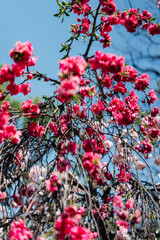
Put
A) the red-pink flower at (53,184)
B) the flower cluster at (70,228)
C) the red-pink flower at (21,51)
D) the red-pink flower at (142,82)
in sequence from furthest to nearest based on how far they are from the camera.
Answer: the red-pink flower at (142,82) < the red-pink flower at (21,51) < the red-pink flower at (53,184) < the flower cluster at (70,228)

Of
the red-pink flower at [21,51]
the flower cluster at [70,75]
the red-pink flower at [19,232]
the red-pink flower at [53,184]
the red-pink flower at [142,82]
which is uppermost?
the red-pink flower at [142,82]

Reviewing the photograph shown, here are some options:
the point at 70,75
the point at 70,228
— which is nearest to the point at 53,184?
the point at 70,228

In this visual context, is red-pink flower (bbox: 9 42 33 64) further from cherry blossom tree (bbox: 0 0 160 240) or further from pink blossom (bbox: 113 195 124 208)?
pink blossom (bbox: 113 195 124 208)

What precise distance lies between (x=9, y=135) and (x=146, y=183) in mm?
1216

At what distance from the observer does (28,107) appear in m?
1.64

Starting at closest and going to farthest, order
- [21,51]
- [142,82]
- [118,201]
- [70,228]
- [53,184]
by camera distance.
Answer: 1. [70,228]
2. [53,184]
3. [118,201]
4. [21,51]
5. [142,82]

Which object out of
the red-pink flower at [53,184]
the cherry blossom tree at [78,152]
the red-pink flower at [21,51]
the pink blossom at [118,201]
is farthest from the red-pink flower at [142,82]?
the red-pink flower at [53,184]

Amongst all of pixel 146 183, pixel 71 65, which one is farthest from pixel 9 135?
pixel 146 183

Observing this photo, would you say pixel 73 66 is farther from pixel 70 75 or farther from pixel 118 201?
pixel 118 201

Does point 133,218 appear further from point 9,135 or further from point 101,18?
point 101,18

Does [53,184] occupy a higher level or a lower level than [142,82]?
lower

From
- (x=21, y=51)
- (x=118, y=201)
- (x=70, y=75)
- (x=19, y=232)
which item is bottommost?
(x=19, y=232)

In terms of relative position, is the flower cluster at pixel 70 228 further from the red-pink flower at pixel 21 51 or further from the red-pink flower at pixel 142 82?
the red-pink flower at pixel 142 82

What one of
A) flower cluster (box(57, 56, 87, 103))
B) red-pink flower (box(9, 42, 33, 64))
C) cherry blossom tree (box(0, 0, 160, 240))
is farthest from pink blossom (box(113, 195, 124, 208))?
red-pink flower (box(9, 42, 33, 64))
